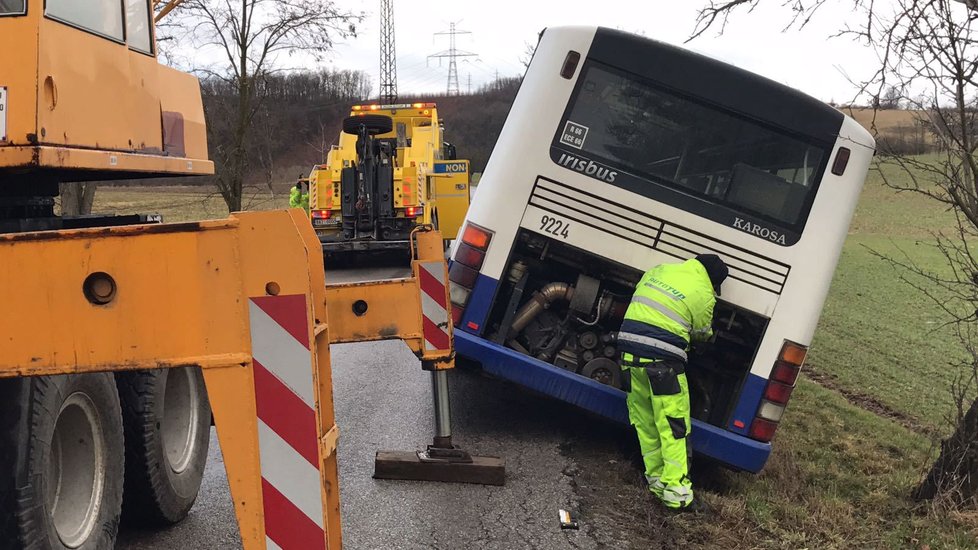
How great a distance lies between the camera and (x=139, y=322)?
2055 mm

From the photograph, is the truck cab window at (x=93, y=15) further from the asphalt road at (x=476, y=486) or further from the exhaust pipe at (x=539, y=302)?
the exhaust pipe at (x=539, y=302)

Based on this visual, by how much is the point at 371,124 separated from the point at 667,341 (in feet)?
22.6

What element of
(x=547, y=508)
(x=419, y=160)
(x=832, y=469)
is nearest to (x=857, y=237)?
(x=419, y=160)

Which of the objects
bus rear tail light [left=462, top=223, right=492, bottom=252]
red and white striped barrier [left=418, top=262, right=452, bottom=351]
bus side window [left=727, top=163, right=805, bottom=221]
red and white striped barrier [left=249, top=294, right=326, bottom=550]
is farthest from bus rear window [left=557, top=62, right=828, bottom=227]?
red and white striped barrier [left=249, top=294, right=326, bottom=550]

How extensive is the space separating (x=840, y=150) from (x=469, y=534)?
11.6 ft

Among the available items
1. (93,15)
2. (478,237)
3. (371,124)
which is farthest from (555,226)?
(371,124)

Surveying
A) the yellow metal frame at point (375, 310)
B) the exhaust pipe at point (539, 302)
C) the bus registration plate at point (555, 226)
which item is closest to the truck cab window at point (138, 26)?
the yellow metal frame at point (375, 310)

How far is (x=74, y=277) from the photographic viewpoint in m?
2.05

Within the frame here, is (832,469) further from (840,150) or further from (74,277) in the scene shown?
(74,277)

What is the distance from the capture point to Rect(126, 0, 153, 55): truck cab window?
11.9 ft

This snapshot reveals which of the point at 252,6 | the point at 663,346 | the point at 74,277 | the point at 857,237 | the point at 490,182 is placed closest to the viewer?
the point at 74,277

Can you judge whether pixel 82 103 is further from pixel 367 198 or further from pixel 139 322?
pixel 367 198

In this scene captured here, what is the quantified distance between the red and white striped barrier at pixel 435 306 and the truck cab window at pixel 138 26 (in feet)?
6.26

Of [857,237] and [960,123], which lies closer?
[960,123]
